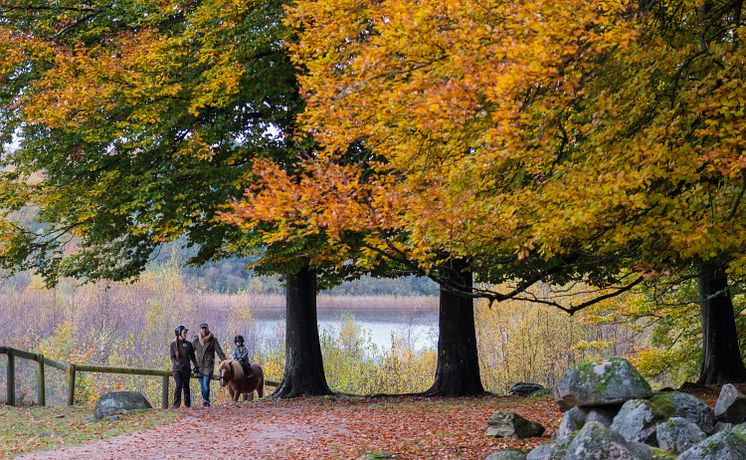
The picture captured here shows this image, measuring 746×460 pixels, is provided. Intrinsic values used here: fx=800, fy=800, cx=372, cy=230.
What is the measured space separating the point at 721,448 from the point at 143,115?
11.4 m

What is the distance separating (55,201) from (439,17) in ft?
38.2

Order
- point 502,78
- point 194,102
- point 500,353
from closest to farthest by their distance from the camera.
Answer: point 502,78 → point 194,102 → point 500,353

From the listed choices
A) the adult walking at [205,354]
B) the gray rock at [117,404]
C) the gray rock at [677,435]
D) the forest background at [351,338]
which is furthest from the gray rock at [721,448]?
the forest background at [351,338]

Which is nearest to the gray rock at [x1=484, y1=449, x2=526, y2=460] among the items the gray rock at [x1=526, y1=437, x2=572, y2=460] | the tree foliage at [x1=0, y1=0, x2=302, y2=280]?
the gray rock at [x1=526, y1=437, x2=572, y2=460]

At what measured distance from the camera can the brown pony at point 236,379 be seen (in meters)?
17.4

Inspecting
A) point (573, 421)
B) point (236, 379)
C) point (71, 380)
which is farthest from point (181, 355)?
point (573, 421)

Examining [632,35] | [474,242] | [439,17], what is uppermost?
[439,17]

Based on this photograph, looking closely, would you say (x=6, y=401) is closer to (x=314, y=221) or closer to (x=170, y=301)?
(x=314, y=221)

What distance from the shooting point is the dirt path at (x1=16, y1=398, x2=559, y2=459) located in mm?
10469

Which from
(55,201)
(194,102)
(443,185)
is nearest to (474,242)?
(443,185)

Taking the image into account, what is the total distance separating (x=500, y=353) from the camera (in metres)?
33.0

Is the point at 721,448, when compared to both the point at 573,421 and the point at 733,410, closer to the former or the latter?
the point at 573,421

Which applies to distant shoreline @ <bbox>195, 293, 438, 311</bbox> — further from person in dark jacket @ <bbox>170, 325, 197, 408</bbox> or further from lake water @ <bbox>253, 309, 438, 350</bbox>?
person in dark jacket @ <bbox>170, 325, 197, 408</bbox>

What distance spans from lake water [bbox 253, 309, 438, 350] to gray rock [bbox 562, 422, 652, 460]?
3956 cm
